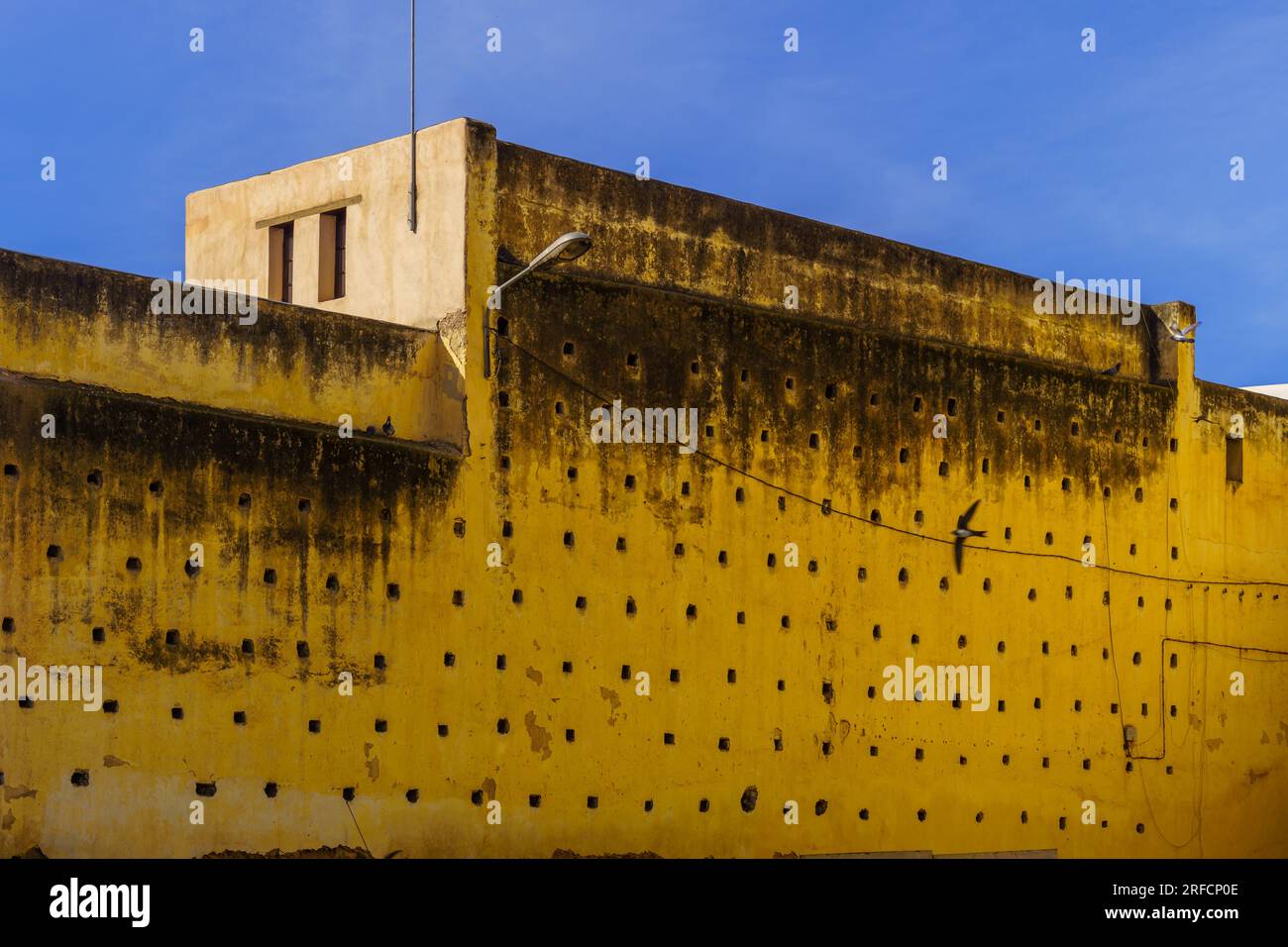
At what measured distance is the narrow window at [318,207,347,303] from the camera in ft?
63.6

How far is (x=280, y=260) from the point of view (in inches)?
789

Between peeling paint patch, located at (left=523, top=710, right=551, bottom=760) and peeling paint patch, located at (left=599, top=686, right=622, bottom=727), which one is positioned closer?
peeling paint patch, located at (left=523, top=710, right=551, bottom=760)

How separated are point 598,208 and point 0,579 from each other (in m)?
6.87

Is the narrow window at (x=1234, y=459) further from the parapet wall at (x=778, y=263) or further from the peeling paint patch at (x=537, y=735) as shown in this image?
the peeling paint patch at (x=537, y=735)

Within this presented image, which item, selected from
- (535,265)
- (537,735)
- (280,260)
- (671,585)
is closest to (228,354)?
(535,265)

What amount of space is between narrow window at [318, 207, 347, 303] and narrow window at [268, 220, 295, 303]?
56 cm

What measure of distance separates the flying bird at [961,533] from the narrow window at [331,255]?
688cm

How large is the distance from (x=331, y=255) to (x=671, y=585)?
440cm

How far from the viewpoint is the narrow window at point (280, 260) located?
1997 cm

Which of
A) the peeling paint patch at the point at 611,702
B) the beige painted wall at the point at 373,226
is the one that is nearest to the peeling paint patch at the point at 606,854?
the peeling paint patch at the point at 611,702

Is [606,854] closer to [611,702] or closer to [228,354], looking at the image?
[611,702]

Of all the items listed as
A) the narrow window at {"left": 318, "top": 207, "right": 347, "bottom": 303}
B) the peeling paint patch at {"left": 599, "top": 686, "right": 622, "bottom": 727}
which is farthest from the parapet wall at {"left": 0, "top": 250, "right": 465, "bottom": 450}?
the peeling paint patch at {"left": 599, "top": 686, "right": 622, "bottom": 727}

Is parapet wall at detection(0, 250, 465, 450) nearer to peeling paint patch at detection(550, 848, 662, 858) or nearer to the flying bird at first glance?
peeling paint patch at detection(550, 848, 662, 858)
